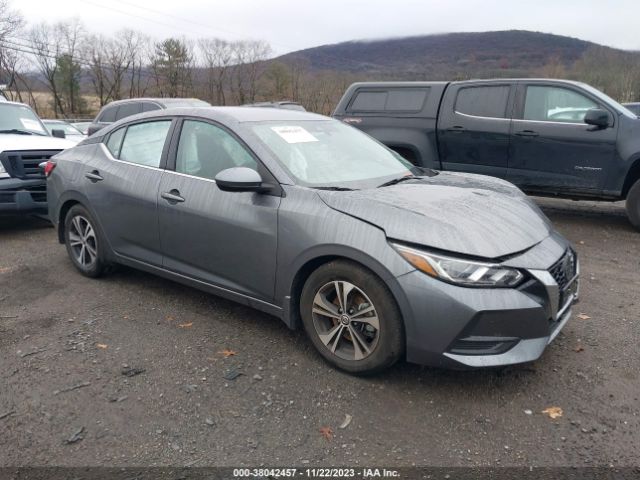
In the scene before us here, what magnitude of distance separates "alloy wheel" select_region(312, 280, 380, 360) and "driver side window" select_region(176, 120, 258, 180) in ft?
3.45

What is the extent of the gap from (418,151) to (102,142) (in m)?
4.52

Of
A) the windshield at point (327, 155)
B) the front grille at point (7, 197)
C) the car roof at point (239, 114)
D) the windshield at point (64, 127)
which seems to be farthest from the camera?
the windshield at point (64, 127)

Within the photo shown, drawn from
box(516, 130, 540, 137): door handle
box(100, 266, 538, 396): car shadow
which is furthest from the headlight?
box(516, 130, 540, 137): door handle

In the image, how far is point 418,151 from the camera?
7723 millimetres

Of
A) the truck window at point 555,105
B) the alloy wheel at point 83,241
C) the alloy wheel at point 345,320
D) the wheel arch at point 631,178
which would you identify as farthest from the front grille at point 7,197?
the wheel arch at point 631,178

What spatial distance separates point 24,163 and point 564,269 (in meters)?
6.36

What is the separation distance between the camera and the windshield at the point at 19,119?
7.75 meters

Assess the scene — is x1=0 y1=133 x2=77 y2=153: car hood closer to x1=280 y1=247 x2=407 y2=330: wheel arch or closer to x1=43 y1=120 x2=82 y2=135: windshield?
x1=280 y1=247 x2=407 y2=330: wheel arch

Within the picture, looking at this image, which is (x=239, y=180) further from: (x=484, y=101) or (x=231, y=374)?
(x=484, y=101)

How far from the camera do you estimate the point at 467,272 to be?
2.75 metres

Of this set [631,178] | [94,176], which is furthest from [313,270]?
[631,178]

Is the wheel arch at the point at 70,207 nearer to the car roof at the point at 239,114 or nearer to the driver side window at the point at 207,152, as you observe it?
the car roof at the point at 239,114

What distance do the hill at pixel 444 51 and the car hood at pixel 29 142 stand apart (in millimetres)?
83811

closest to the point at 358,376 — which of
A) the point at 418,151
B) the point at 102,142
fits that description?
the point at 102,142
